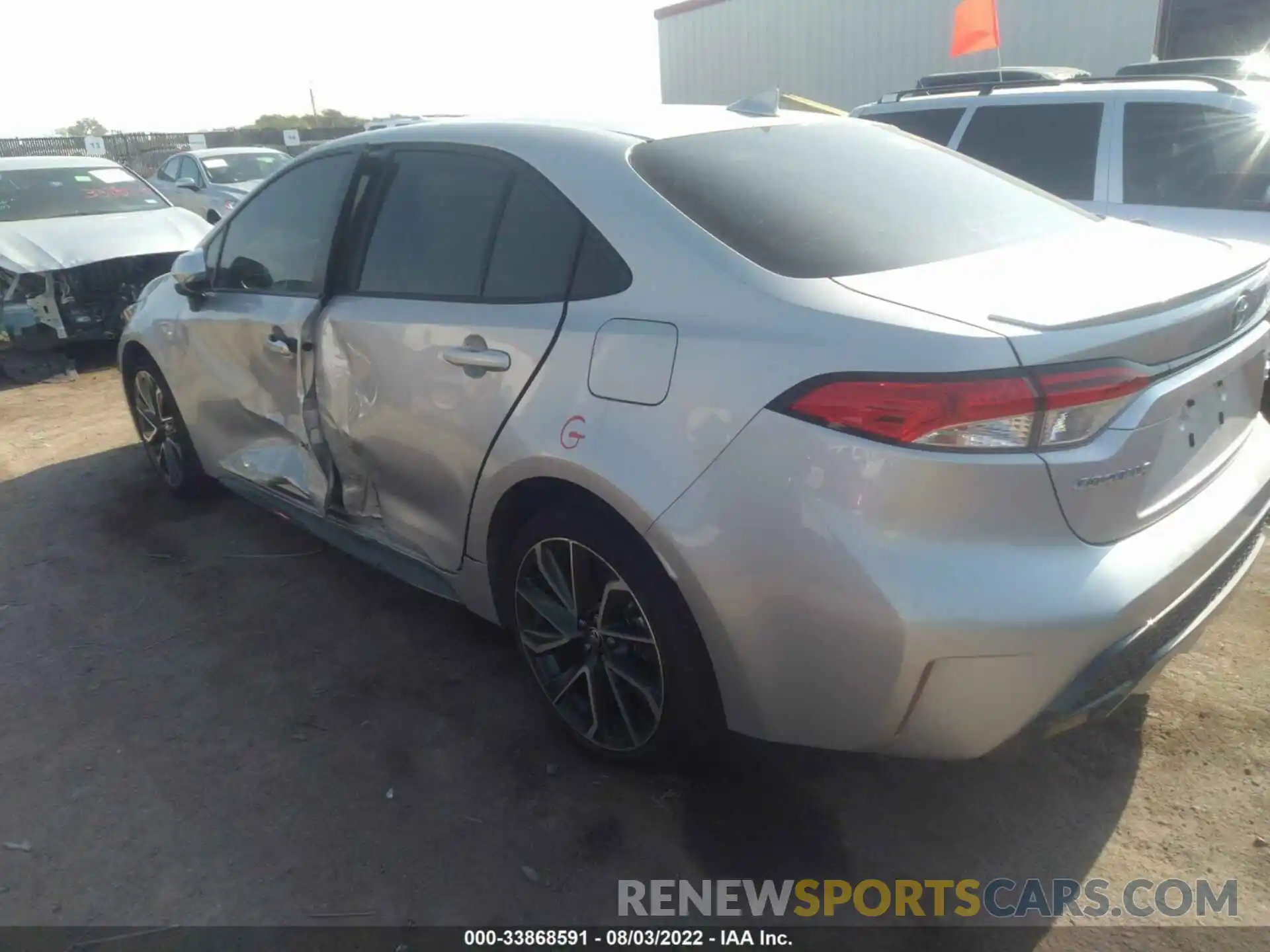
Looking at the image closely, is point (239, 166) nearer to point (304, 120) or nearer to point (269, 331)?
point (269, 331)

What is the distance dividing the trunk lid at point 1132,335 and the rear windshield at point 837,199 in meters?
0.12

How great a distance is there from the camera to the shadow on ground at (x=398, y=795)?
7.72 ft

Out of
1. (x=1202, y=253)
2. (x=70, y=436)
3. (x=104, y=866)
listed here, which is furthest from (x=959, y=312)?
(x=70, y=436)

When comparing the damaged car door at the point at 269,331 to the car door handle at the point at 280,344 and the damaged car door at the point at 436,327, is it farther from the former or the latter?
the damaged car door at the point at 436,327

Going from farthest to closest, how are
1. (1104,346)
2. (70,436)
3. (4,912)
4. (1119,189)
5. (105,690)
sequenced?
(70,436) < (1119,189) < (105,690) < (4,912) < (1104,346)

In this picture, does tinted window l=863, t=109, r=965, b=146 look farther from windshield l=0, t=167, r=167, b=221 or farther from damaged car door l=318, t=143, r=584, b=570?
windshield l=0, t=167, r=167, b=221

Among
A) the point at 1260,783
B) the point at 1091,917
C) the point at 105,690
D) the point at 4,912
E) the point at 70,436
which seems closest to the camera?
the point at 1091,917

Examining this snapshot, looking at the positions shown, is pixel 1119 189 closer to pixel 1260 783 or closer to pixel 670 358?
pixel 1260 783

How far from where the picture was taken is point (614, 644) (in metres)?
2.55

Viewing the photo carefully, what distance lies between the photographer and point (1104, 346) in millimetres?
1907

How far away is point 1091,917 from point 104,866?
2.45 meters

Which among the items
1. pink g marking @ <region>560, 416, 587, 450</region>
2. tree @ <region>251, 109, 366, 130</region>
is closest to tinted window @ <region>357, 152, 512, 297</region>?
pink g marking @ <region>560, 416, 587, 450</region>

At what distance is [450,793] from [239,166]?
12.9m

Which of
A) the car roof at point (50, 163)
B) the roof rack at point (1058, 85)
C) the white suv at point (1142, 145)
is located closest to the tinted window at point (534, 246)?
the white suv at point (1142, 145)
